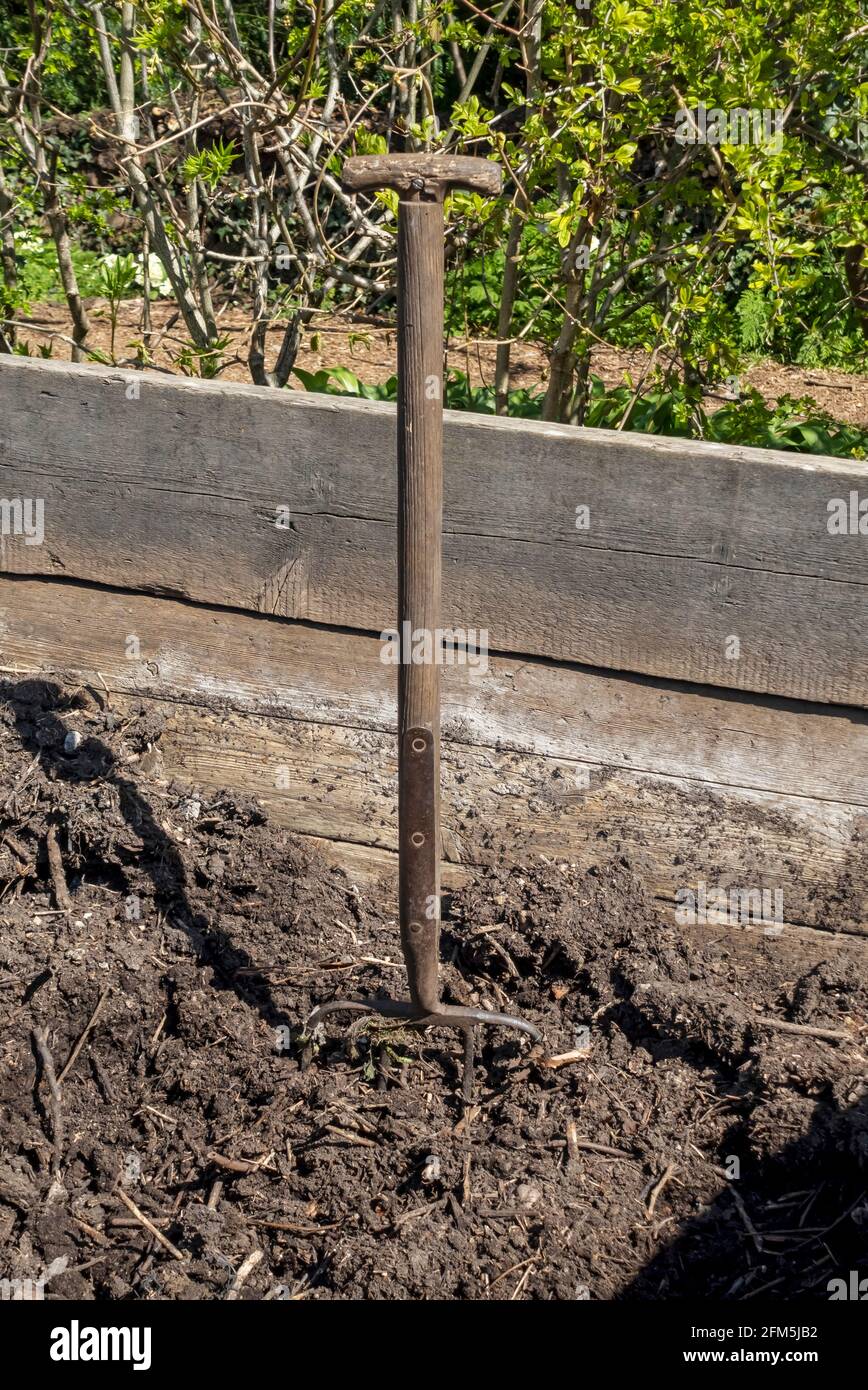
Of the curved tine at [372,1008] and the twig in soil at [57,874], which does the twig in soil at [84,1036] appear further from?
the curved tine at [372,1008]

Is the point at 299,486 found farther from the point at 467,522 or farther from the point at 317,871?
the point at 317,871

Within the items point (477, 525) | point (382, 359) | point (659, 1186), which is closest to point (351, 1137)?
point (659, 1186)

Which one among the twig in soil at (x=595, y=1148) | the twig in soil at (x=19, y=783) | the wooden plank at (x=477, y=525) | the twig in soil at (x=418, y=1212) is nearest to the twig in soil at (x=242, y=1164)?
the twig in soil at (x=418, y=1212)

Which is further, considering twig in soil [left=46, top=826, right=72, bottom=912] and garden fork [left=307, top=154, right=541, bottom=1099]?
twig in soil [left=46, top=826, right=72, bottom=912]

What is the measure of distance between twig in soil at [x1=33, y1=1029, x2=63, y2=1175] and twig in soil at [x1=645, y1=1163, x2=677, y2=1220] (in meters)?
1.14

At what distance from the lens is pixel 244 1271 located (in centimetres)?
203

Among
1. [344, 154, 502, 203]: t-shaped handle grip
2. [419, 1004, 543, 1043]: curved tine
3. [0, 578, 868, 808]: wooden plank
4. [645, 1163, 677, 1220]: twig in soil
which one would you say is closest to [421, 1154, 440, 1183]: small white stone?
[419, 1004, 543, 1043]: curved tine

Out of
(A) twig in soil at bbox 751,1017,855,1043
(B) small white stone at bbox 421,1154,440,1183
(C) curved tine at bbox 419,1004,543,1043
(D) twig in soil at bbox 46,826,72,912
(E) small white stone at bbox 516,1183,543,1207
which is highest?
(D) twig in soil at bbox 46,826,72,912

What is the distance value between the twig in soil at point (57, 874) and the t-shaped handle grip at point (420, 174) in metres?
1.65

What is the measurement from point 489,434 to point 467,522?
0.20m

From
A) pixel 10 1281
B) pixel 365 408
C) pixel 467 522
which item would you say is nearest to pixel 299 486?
pixel 365 408

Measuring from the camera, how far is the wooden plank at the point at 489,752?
253 cm

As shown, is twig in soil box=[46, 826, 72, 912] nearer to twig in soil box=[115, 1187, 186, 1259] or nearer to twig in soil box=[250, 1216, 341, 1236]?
twig in soil box=[115, 1187, 186, 1259]

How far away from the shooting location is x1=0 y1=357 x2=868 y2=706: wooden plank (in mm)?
2398
